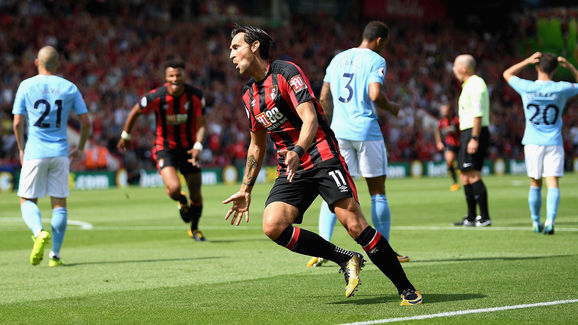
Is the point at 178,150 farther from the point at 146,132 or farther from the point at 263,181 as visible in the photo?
the point at 263,181

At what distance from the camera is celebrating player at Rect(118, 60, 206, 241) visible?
12.4 m

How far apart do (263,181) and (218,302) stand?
87.1ft

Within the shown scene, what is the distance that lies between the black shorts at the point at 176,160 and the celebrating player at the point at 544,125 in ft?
15.3

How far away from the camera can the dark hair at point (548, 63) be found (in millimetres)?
11656

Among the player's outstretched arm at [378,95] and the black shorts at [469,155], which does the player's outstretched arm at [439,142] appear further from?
the player's outstretched arm at [378,95]

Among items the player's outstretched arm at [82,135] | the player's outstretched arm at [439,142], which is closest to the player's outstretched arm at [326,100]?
the player's outstretched arm at [82,135]

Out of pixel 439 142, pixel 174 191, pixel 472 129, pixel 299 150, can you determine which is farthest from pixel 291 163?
pixel 439 142

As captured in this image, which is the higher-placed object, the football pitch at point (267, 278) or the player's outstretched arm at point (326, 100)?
the player's outstretched arm at point (326, 100)

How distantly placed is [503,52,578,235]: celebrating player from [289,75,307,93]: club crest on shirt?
6.10m

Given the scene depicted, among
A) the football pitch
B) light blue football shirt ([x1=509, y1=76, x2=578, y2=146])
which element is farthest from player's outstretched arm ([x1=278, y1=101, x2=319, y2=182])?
light blue football shirt ([x1=509, y1=76, x2=578, y2=146])

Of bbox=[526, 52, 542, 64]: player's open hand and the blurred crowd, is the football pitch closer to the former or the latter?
bbox=[526, 52, 542, 64]: player's open hand

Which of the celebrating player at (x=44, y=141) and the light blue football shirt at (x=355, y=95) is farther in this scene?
the celebrating player at (x=44, y=141)

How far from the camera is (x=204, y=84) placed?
35000mm

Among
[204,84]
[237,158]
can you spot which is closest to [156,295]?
[237,158]
